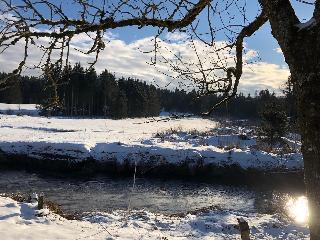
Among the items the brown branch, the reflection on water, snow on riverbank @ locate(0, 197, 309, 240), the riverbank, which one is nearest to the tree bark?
the brown branch

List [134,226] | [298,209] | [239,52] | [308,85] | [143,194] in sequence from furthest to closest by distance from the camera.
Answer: [143,194], [298,209], [134,226], [239,52], [308,85]

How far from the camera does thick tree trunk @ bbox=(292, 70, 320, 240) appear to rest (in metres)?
2.62

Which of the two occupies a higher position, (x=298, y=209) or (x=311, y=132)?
(x=311, y=132)

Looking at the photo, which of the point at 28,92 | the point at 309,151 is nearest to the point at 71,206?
the point at 309,151

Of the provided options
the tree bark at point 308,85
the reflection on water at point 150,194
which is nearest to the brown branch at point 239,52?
the tree bark at point 308,85

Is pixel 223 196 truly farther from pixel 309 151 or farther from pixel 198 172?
pixel 309 151

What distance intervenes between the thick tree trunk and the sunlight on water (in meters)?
10.6

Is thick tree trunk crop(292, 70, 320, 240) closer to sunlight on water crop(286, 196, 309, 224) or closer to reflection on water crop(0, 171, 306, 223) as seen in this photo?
sunlight on water crop(286, 196, 309, 224)

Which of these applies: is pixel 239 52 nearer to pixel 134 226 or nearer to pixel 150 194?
pixel 134 226

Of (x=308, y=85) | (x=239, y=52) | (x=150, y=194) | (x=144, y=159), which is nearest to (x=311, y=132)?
(x=308, y=85)

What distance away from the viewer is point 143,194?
19.1 meters

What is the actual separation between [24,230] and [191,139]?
26895 millimetres

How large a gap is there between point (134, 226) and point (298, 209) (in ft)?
21.7

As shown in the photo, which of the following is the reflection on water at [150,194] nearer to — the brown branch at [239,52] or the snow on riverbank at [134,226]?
the snow on riverbank at [134,226]
